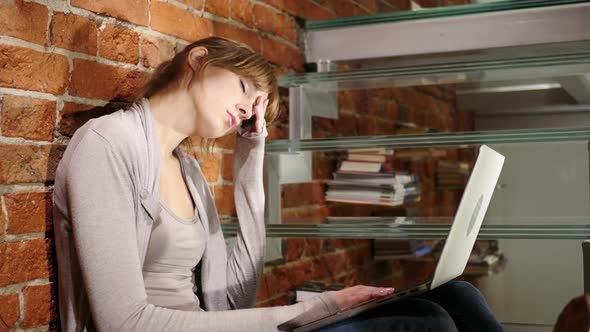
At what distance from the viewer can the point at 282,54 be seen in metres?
2.39

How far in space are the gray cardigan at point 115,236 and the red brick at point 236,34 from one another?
2.01 feet

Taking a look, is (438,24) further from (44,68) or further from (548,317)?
(548,317)

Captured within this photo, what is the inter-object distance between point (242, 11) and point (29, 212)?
1055mm

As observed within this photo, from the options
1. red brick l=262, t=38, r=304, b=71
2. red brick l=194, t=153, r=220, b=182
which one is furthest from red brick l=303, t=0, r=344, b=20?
red brick l=194, t=153, r=220, b=182

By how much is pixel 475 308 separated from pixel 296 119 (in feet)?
3.42

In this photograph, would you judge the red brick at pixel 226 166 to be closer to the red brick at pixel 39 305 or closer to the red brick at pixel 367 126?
the red brick at pixel 39 305

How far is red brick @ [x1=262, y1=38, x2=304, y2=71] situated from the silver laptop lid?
1.03 m

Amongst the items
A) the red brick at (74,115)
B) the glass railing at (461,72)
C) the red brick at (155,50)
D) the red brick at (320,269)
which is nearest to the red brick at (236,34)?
the glass railing at (461,72)

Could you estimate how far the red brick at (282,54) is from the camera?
2309 mm

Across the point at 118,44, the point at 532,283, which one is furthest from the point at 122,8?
the point at 532,283

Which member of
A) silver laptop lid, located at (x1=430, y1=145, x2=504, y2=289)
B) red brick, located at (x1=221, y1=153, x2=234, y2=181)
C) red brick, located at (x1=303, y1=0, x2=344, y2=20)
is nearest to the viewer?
silver laptop lid, located at (x1=430, y1=145, x2=504, y2=289)

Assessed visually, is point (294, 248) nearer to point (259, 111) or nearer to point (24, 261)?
point (259, 111)

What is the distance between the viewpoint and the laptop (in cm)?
124

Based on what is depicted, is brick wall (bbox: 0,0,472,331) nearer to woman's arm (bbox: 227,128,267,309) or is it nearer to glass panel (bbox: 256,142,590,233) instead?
woman's arm (bbox: 227,128,267,309)
